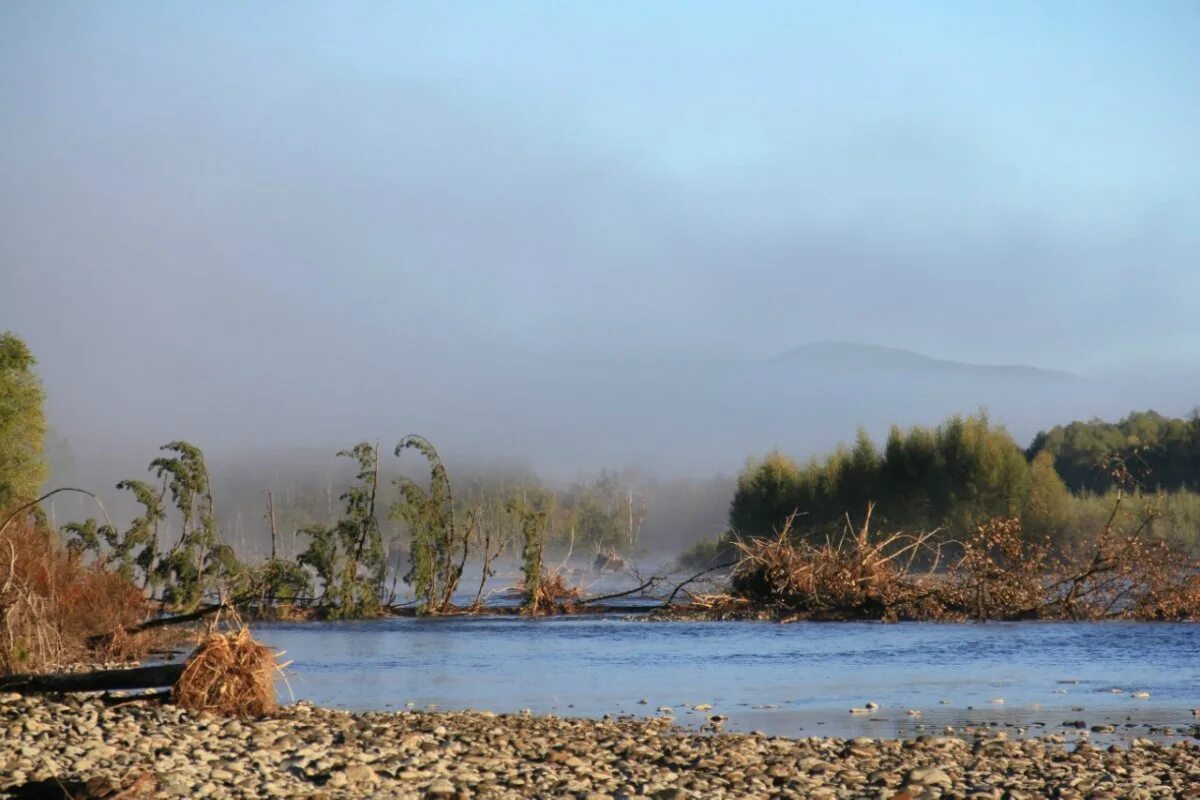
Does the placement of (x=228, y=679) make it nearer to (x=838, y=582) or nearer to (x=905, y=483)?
(x=838, y=582)

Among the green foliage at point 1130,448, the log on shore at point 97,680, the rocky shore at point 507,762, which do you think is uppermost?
the green foliage at point 1130,448

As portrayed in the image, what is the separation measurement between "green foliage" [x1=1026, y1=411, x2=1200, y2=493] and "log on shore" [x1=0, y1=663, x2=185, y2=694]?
65149 millimetres

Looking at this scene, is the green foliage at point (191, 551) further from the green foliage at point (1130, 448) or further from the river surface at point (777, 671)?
the green foliage at point (1130, 448)

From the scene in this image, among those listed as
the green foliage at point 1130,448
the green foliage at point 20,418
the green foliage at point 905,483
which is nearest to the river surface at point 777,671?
the green foliage at point 20,418

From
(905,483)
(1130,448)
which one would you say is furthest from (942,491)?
(1130,448)

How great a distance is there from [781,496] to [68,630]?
4973 cm

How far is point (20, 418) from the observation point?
3900 cm

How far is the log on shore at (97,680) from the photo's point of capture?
14.2 meters

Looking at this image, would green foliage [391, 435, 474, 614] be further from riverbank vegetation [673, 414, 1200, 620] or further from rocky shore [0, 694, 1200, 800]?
rocky shore [0, 694, 1200, 800]

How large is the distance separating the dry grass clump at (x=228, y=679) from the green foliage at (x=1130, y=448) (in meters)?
64.8

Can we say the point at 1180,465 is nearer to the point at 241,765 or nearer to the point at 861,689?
the point at 861,689

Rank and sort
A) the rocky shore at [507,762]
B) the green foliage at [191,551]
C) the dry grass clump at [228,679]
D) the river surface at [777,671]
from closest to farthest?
the rocky shore at [507,762] < the dry grass clump at [228,679] < the river surface at [777,671] < the green foliage at [191,551]

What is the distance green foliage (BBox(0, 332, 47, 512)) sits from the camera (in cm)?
3809

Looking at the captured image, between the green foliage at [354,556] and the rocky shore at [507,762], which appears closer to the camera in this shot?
the rocky shore at [507,762]
